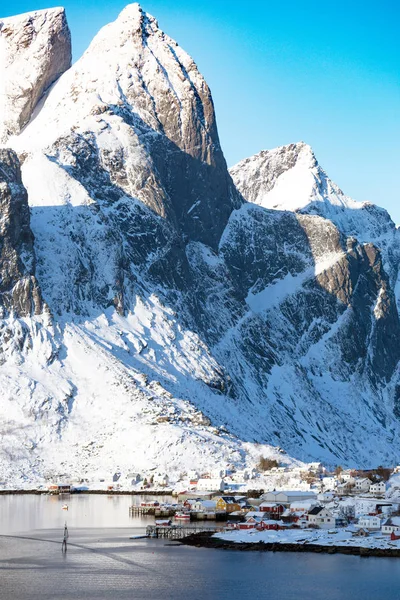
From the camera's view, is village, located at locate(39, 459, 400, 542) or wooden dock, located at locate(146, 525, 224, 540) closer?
village, located at locate(39, 459, 400, 542)

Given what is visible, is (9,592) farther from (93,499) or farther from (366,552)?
(93,499)

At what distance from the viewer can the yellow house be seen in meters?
178

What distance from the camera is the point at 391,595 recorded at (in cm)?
11356

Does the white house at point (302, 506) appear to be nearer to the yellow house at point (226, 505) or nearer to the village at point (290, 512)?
the village at point (290, 512)

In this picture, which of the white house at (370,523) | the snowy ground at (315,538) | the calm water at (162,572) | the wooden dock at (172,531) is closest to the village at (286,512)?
the white house at (370,523)

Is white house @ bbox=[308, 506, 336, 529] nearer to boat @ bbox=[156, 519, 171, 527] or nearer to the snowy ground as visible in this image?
the snowy ground

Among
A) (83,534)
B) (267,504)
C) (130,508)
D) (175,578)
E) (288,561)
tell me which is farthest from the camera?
(130,508)

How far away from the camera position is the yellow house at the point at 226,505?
583 feet

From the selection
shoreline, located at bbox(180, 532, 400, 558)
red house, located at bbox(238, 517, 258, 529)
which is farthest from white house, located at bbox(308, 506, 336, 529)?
shoreline, located at bbox(180, 532, 400, 558)

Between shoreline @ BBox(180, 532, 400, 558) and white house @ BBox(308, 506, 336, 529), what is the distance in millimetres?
14691

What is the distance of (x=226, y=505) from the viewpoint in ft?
586

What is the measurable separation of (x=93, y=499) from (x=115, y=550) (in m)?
62.1

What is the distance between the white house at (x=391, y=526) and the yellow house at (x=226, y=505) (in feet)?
104

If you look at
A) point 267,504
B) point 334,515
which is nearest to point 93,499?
point 267,504
